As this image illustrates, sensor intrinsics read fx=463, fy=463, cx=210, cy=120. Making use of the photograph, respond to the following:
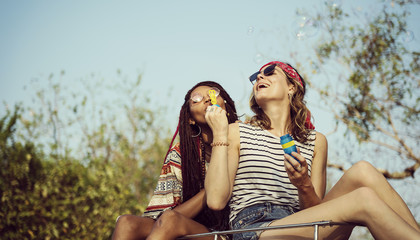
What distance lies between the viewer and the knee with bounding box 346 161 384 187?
7.28 ft

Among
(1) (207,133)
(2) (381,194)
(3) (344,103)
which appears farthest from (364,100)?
(2) (381,194)

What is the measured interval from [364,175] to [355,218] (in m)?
0.31

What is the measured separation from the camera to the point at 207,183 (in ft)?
8.32

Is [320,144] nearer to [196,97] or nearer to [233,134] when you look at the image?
[233,134]

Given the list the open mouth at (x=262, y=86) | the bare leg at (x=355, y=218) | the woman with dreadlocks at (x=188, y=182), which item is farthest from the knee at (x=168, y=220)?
the open mouth at (x=262, y=86)

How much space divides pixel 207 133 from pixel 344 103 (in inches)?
244

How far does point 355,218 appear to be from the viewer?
1.99m

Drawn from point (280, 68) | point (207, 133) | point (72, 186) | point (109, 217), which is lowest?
point (109, 217)

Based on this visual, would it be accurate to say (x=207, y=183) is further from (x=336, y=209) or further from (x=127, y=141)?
(x=127, y=141)

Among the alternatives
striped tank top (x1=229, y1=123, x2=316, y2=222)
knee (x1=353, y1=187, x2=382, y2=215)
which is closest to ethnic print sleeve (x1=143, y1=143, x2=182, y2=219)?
striped tank top (x1=229, y1=123, x2=316, y2=222)

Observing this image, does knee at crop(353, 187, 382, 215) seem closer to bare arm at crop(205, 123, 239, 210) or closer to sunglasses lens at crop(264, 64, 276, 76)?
bare arm at crop(205, 123, 239, 210)

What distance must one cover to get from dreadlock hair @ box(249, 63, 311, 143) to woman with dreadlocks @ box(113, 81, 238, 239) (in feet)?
0.94

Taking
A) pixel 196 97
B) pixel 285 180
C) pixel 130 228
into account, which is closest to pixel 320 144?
pixel 285 180

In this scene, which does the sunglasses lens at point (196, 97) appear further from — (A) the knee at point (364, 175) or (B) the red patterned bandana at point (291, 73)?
Result: (A) the knee at point (364, 175)
